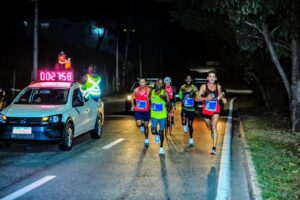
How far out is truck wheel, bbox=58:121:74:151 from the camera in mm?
11125

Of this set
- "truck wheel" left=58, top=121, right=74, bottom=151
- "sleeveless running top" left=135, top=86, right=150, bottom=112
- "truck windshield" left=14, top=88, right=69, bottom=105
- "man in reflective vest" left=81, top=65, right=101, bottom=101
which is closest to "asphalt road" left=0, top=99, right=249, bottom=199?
"truck wheel" left=58, top=121, right=74, bottom=151

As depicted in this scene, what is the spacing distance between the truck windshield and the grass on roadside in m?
4.89

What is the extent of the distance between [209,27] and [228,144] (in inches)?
305

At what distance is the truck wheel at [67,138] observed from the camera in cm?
1112

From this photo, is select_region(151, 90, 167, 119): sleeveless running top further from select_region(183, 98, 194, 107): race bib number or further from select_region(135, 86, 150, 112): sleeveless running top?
select_region(183, 98, 194, 107): race bib number

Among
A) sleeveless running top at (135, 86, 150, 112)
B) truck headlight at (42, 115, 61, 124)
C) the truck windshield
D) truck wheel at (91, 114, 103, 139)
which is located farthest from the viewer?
truck wheel at (91, 114, 103, 139)

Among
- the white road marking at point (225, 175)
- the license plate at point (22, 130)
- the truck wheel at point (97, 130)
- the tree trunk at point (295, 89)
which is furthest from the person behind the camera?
the tree trunk at point (295, 89)

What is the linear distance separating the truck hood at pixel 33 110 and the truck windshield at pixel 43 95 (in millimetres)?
699

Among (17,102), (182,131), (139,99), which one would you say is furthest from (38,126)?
(182,131)

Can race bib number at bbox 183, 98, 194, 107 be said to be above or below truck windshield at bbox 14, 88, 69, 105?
below

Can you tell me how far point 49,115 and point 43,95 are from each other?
5.95ft

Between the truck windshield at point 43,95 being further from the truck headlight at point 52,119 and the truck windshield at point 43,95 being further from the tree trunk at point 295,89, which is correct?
the tree trunk at point 295,89

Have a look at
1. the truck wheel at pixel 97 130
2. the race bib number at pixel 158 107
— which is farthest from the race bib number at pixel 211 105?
the truck wheel at pixel 97 130

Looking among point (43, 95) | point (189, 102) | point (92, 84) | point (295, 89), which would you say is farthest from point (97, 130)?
point (295, 89)
